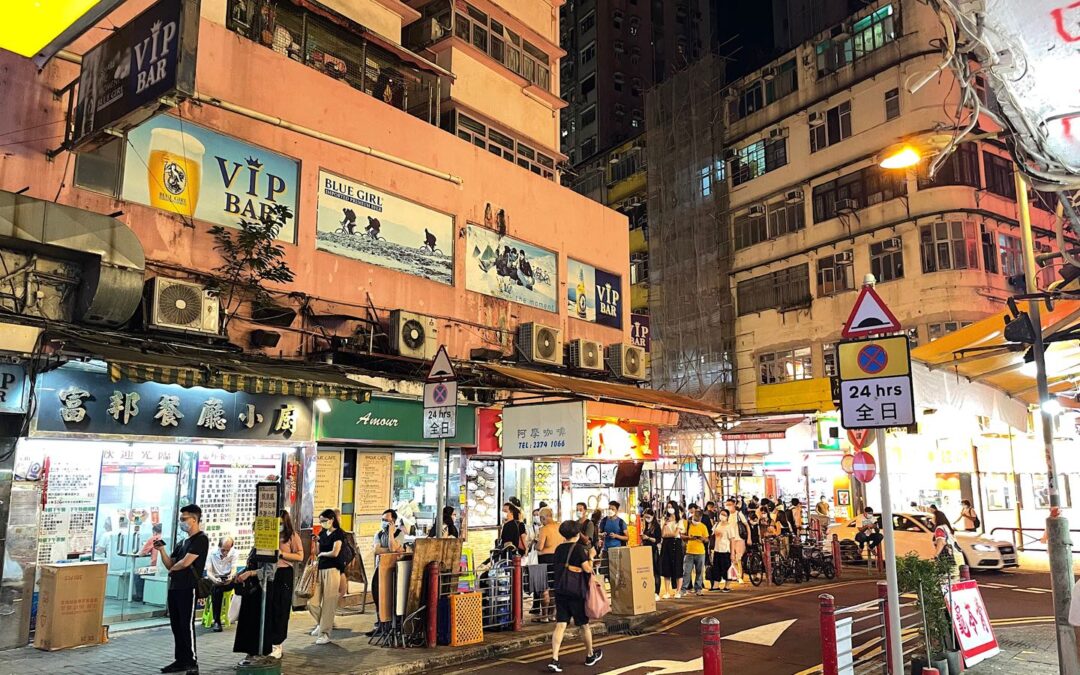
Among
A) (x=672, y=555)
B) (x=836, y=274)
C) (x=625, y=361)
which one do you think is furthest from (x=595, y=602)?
(x=836, y=274)

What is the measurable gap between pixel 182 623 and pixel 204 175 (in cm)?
699

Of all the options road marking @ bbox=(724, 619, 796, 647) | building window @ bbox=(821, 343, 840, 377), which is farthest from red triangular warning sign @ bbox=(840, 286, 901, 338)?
building window @ bbox=(821, 343, 840, 377)

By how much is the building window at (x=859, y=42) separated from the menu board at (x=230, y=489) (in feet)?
87.7

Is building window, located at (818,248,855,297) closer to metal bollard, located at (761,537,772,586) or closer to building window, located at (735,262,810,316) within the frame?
building window, located at (735,262,810,316)

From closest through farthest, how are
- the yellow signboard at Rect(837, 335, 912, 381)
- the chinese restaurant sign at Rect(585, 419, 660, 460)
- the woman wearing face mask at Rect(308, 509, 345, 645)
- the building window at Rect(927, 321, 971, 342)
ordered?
the yellow signboard at Rect(837, 335, 912, 381)
the woman wearing face mask at Rect(308, 509, 345, 645)
the chinese restaurant sign at Rect(585, 419, 660, 460)
the building window at Rect(927, 321, 971, 342)

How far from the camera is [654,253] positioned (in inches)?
1427

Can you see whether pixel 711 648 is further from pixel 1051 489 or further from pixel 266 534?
pixel 1051 489

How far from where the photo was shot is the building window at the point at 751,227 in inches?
1314

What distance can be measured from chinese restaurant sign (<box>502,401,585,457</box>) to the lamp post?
242 inches

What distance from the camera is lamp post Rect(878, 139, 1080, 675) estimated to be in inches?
275

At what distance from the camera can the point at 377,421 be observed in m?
14.3

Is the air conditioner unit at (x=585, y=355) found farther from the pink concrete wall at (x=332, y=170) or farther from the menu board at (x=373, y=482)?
the menu board at (x=373, y=482)

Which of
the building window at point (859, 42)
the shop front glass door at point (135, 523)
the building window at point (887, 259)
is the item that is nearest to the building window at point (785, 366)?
the building window at point (887, 259)

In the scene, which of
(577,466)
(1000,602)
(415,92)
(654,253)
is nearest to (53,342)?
(415,92)
